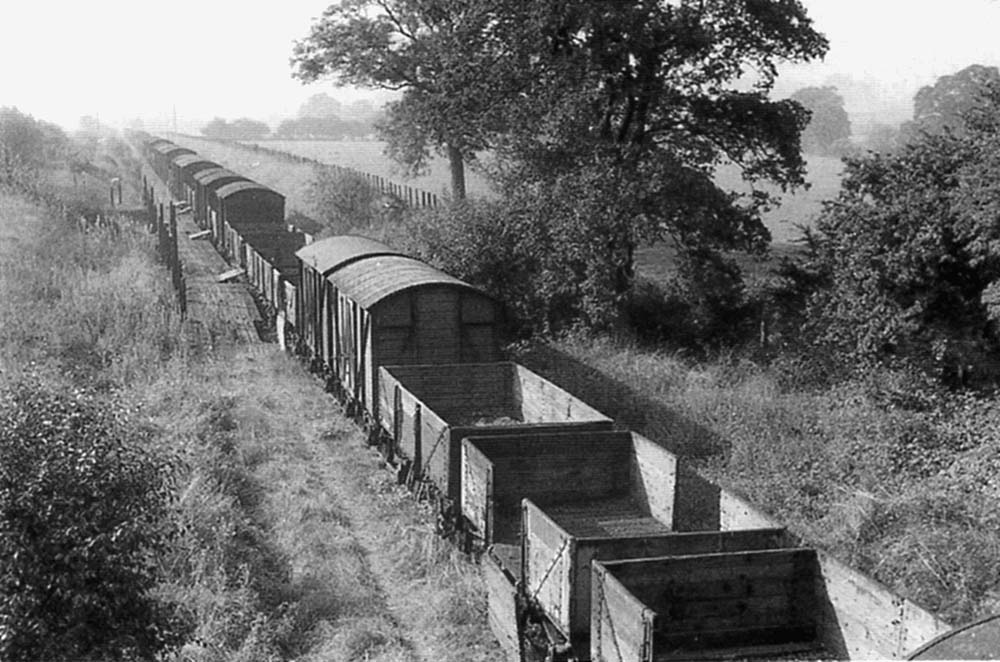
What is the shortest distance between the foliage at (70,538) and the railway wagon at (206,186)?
91.0 feet

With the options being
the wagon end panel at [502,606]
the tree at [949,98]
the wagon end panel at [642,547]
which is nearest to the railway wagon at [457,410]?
the wagon end panel at [502,606]

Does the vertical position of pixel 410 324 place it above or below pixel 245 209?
below

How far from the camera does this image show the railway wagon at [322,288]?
56.3 ft

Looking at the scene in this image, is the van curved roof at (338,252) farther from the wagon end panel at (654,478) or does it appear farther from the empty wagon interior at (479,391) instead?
the wagon end panel at (654,478)

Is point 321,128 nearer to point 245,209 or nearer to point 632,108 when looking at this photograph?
point 245,209

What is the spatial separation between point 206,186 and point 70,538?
2996 centimetres

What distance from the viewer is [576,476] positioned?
1099 cm

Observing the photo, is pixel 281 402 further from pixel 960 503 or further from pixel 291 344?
pixel 960 503

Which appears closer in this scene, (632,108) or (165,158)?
(632,108)

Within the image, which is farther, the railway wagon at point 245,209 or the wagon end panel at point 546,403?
the railway wagon at point 245,209

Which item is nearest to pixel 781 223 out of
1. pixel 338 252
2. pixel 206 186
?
pixel 338 252

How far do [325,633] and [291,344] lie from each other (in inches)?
457

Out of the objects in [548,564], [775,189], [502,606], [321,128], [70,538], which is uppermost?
[321,128]

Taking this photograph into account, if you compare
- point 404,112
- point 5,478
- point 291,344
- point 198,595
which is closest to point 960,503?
point 198,595
